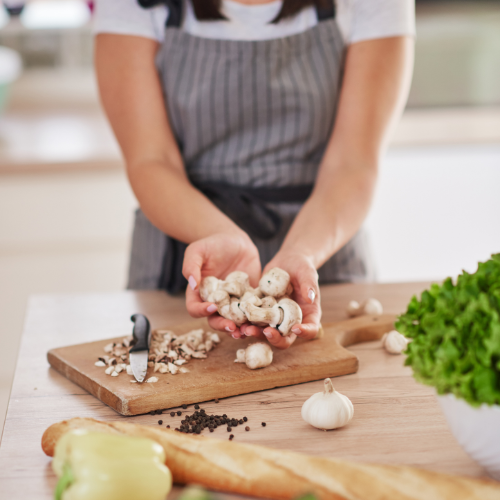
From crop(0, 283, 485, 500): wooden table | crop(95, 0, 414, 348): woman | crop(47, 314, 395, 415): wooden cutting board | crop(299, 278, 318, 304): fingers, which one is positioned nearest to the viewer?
crop(0, 283, 485, 500): wooden table

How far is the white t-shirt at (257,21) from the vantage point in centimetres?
126

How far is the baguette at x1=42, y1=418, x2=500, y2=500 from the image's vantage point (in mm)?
505

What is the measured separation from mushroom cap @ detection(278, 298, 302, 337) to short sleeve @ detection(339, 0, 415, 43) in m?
0.69

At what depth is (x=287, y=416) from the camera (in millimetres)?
733

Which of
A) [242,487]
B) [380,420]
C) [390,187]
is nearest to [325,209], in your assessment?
[380,420]

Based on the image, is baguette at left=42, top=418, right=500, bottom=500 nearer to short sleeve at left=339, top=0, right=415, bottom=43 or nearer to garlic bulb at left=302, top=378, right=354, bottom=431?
garlic bulb at left=302, top=378, right=354, bottom=431

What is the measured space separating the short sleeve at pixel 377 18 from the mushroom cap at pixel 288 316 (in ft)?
2.25

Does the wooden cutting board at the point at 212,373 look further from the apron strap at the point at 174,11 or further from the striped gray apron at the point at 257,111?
the apron strap at the point at 174,11

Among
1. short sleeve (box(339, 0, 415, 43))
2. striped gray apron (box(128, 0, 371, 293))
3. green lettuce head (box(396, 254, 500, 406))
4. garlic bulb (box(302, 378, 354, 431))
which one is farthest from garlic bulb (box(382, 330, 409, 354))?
short sleeve (box(339, 0, 415, 43))

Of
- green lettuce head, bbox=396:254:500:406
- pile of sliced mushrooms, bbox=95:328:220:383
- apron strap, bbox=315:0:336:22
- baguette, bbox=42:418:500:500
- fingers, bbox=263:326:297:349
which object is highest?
apron strap, bbox=315:0:336:22

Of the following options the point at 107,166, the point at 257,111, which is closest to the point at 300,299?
the point at 257,111

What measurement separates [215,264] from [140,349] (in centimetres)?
21

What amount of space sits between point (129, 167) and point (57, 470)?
31.3 inches

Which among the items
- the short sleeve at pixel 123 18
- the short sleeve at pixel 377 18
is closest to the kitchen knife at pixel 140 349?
the short sleeve at pixel 123 18
